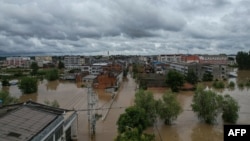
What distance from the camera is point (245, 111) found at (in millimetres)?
20375

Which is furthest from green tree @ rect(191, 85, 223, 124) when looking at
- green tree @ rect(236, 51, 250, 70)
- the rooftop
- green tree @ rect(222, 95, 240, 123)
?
green tree @ rect(236, 51, 250, 70)

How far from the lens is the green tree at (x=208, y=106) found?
16812 millimetres

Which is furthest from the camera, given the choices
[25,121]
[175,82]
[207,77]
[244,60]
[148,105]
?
[244,60]

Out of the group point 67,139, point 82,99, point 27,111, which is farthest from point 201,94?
point 82,99

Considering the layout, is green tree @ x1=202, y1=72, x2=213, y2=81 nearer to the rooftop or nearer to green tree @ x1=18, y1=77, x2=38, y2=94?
green tree @ x1=18, y1=77, x2=38, y2=94

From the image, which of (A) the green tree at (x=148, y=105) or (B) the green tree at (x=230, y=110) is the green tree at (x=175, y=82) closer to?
(B) the green tree at (x=230, y=110)

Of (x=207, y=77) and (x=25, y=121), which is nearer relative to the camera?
(x=25, y=121)

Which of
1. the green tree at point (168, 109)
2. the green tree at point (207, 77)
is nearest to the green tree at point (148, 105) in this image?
the green tree at point (168, 109)

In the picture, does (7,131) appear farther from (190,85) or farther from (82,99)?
(190,85)

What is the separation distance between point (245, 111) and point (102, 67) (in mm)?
32629

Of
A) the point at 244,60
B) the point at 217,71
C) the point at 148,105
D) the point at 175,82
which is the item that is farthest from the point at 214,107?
the point at 244,60

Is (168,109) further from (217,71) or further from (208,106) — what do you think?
(217,71)

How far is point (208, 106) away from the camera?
1680 cm

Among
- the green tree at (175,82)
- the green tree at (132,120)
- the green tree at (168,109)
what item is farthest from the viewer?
the green tree at (175,82)
